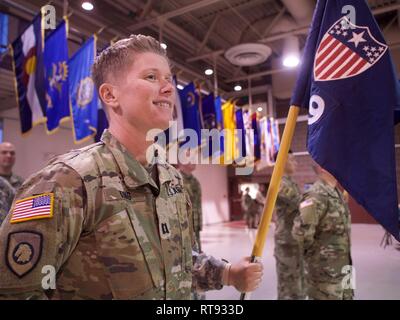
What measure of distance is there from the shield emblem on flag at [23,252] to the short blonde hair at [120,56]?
1.82 feet

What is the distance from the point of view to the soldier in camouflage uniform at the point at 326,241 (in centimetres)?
243

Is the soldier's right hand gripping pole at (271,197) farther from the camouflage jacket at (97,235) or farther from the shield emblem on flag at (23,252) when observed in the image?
the shield emblem on flag at (23,252)

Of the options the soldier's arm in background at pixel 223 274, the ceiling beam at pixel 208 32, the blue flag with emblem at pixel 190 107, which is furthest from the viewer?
the ceiling beam at pixel 208 32

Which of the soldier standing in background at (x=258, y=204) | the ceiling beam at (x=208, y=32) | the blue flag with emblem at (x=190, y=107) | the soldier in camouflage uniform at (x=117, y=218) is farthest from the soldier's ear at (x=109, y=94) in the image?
the soldier standing in background at (x=258, y=204)

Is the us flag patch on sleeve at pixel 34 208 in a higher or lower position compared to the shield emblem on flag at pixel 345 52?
lower

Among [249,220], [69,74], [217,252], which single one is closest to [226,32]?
[69,74]

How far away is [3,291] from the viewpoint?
2.19 feet

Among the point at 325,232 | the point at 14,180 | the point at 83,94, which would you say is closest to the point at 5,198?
the point at 14,180

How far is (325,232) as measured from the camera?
254 cm

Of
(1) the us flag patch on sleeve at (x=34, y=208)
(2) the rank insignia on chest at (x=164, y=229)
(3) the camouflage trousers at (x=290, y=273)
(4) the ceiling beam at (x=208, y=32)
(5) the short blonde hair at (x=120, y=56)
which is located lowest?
(3) the camouflage trousers at (x=290, y=273)

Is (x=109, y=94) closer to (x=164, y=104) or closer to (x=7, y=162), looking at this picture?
(x=164, y=104)

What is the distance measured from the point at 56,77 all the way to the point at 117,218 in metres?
2.76
